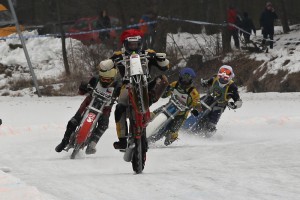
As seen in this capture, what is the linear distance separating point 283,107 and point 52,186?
38.5 feet

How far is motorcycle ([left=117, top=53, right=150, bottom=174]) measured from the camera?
939 centimetres

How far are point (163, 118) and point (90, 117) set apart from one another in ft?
6.20

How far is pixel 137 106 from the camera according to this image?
9.47 meters

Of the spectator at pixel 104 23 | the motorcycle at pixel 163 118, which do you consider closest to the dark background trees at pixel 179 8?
the spectator at pixel 104 23

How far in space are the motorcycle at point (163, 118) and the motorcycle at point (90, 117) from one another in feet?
5.21

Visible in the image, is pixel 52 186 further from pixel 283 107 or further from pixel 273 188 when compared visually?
pixel 283 107

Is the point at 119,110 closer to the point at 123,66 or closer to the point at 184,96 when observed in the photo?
the point at 123,66

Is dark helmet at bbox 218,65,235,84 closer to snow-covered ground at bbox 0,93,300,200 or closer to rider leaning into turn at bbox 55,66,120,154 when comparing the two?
snow-covered ground at bbox 0,93,300,200

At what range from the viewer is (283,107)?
62.2ft

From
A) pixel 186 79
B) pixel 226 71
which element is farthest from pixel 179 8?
pixel 186 79

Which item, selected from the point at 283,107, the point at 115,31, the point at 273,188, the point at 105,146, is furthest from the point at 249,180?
the point at 115,31

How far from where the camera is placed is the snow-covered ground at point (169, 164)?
7.61 m

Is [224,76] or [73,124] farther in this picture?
[224,76]

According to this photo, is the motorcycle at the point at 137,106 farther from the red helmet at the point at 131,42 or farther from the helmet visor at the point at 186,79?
the helmet visor at the point at 186,79
